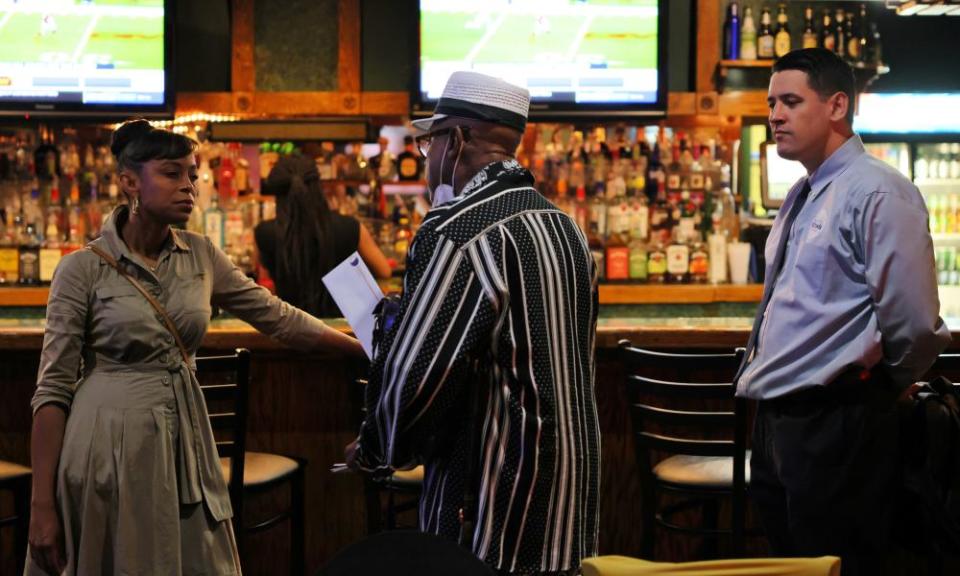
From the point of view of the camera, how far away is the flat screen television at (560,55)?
21.4 ft

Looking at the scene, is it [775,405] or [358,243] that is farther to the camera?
[358,243]

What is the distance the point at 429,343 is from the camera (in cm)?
207

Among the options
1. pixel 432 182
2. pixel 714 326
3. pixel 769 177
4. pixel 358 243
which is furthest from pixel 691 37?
pixel 432 182

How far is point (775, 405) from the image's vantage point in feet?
9.82

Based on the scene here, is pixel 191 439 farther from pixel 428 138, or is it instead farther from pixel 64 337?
pixel 428 138

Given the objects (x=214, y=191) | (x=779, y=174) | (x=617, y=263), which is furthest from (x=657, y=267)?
(x=214, y=191)

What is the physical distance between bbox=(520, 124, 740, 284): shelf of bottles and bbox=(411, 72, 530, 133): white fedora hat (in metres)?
5.19

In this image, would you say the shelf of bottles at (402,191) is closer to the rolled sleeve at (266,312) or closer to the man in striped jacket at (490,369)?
the rolled sleeve at (266,312)

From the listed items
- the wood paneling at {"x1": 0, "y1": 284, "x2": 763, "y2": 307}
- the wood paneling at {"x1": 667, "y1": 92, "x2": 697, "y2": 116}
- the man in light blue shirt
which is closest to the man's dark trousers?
the man in light blue shirt

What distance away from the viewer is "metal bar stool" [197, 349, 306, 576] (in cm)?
353

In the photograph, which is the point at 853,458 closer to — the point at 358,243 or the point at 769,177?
the point at 358,243

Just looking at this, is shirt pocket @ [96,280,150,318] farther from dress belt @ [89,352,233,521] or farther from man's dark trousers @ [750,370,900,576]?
man's dark trousers @ [750,370,900,576]

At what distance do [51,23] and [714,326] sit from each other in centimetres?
418

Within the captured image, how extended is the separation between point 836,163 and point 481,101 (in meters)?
1.23
